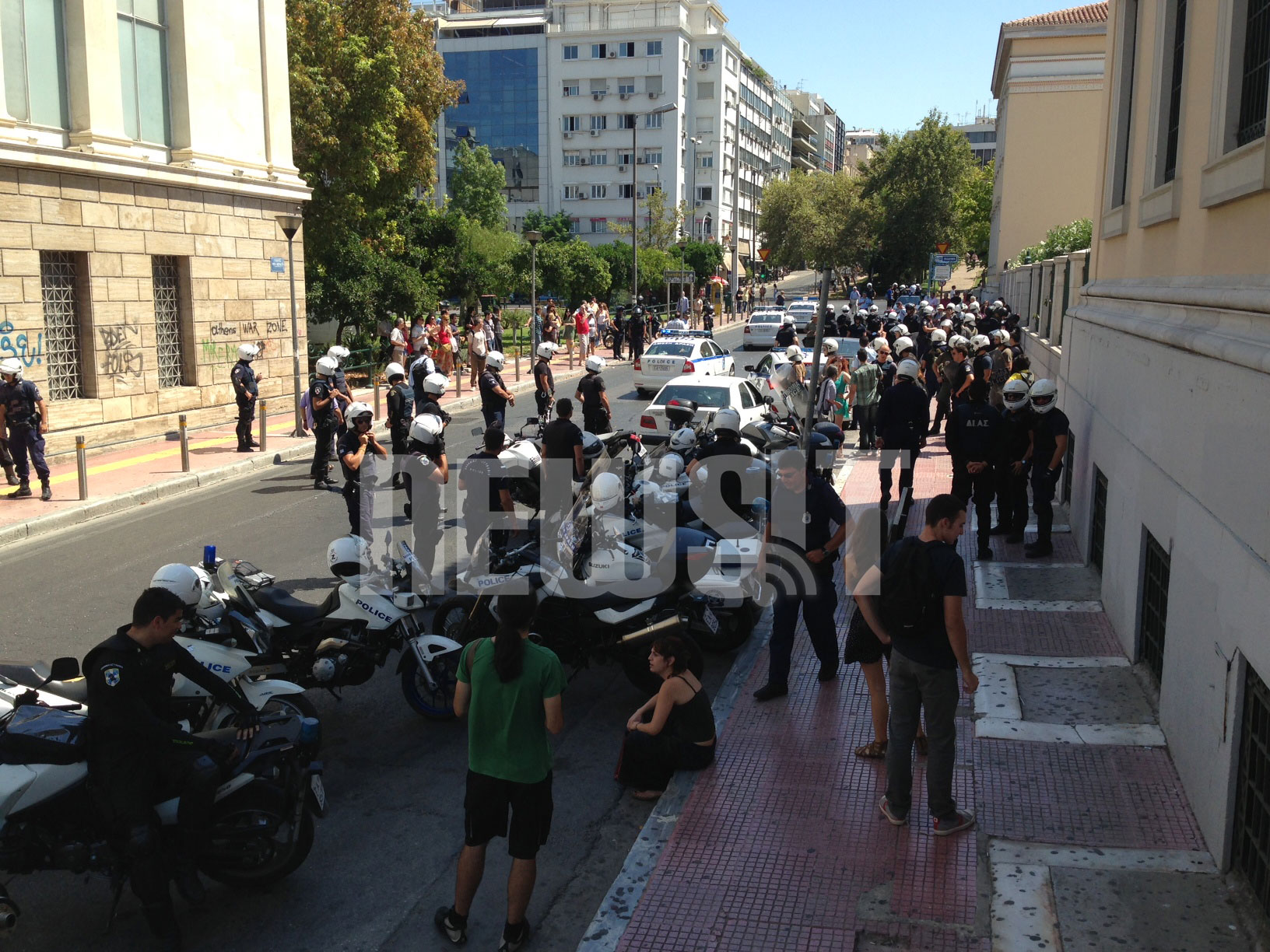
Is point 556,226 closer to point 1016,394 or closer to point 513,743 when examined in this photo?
point 1016,394

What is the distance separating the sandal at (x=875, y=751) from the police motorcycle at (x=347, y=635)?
2699mm

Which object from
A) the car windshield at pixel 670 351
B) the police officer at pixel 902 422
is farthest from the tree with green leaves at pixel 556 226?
the police officer at pixel 902 422

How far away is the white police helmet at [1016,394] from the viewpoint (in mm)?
10922

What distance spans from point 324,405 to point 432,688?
8.04 meters

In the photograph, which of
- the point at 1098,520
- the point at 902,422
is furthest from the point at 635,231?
the point at 1098,520

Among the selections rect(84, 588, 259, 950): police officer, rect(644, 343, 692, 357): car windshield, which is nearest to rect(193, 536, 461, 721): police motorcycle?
rect(84, 588, 259, 950): police officer

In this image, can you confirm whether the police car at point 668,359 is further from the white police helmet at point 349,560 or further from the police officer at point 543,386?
the white police helmet at point 349,560

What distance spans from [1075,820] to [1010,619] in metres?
3.61

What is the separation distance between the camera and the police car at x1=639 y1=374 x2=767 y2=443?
57.3ft

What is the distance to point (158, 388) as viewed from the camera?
2055 cm

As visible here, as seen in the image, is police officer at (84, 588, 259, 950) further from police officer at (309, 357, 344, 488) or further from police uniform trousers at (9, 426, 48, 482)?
police uniform trousers at (9, 426, 48, 482)

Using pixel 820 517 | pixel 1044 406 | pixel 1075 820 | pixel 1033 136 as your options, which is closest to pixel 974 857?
pixel 1075 820

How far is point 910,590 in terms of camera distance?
553 centimetres

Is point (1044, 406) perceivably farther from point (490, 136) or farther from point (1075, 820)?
point (490, 136)
